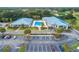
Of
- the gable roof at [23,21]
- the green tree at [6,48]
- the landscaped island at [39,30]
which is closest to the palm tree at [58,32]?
the landscaped island at [39,30]

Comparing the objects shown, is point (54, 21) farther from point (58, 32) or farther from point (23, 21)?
point (23, 21)

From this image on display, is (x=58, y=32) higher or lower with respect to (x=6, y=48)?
higher

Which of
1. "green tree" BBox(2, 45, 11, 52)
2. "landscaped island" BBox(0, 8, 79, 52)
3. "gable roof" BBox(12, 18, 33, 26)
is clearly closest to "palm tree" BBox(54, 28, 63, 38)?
"landscaped island" BBox(0, 8, 79, 52)

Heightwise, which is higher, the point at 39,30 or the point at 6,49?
the point at 39,30

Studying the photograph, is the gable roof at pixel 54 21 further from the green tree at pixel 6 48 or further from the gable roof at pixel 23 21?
the green tree at pixel 6 48

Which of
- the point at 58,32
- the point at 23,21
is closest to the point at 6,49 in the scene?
the point at 23,21

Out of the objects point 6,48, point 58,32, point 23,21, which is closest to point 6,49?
point 6,48

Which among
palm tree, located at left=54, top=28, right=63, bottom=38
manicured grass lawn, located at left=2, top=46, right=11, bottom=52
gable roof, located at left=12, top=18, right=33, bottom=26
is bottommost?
manicured grass lawn, located at left=2, top=46, right=11, bottom=52

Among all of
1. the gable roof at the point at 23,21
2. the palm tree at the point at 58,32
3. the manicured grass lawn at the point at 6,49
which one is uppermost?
the gable roof at the point at 23,21

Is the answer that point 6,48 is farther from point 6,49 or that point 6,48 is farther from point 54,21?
point 54,21

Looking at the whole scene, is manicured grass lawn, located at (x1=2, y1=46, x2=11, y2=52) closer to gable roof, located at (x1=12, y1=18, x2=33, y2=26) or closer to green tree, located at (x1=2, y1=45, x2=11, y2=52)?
green tree, located at (x1=2, y1=45, x2=11, y2=52)
